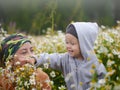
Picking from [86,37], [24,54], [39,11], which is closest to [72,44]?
[86,37]

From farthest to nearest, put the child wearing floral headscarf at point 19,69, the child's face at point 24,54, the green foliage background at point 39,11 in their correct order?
1. the green foliage background at point 39,11
2. the child's face at point 24,54
3. the child wearing floral headscarf at point 19,69

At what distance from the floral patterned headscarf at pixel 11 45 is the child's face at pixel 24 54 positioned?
4 centimetres

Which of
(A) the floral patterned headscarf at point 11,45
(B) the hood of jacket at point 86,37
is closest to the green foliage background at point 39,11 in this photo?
(A) the floral patterned headscarf at point 11,45

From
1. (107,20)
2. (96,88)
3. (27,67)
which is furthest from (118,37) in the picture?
(107,20)

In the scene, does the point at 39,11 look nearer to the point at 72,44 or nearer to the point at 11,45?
the point at 11,45

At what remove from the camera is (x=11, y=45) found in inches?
191

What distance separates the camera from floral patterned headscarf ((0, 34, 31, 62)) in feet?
15.7

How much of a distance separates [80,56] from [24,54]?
0.52 m

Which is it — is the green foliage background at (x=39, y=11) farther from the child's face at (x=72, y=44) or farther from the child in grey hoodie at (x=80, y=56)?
the child's face at (x=72, y=44)

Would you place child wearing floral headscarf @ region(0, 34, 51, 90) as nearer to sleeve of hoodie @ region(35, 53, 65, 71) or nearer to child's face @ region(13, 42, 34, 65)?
child's face @ region(13, 42, 34, 65)

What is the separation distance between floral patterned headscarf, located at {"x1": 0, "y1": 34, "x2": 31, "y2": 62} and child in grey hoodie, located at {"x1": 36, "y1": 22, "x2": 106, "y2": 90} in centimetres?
22

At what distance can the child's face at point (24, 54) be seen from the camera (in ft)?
15.4

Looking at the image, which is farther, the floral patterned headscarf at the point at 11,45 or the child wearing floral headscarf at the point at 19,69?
the floral patterned headscarf at the point at 11,45

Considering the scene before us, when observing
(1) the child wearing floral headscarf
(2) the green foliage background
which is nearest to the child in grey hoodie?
(1) the child wearing floral headscarf
